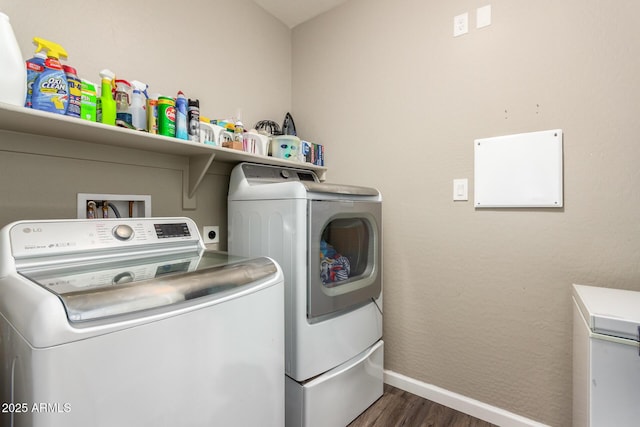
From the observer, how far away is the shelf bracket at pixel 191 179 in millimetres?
1701

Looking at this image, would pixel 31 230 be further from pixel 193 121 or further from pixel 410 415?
pixel 410 415

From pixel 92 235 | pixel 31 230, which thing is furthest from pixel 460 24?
pixel 31 230

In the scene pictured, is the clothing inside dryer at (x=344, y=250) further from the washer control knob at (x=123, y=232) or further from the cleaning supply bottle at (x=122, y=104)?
the cleaning supply bottle at (x=122, y=104)

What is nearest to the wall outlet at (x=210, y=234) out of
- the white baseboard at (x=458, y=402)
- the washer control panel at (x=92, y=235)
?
the washer control panel at (x=92, y=235)

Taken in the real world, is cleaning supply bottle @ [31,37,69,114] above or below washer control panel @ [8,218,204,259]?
above

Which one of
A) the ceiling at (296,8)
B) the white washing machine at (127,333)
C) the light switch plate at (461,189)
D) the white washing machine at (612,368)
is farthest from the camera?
the ceiling at (296,8)

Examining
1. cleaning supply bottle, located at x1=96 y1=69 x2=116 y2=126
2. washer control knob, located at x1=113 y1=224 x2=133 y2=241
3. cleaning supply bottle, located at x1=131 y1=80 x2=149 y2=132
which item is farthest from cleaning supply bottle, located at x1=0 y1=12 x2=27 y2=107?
washer control knob, located at x1=113 y1=224 x2=133 y2=241

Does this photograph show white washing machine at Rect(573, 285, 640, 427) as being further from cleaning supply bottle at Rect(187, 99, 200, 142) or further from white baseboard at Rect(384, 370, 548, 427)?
cleaning supply bottle at Rect(187, 99, 200, 142)

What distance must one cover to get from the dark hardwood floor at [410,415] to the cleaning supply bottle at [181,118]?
1779mm

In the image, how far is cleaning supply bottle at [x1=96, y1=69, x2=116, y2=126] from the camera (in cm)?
126

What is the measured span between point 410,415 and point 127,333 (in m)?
1.66

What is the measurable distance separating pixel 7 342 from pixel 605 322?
5.47 ft

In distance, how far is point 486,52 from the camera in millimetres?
1692

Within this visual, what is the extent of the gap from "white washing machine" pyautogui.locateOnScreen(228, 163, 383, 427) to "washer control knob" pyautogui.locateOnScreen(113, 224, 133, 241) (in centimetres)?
58
